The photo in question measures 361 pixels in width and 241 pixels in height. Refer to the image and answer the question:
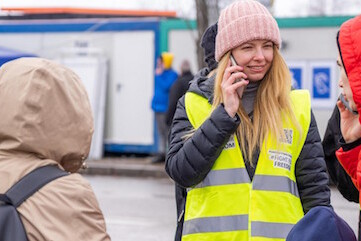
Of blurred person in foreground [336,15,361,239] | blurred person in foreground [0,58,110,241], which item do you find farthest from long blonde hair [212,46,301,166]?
blurred person in foreground [0,58,110,241]

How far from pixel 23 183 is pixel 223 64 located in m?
1.20

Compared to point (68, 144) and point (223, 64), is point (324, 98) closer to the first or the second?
point (223, 64)

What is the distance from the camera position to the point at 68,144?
104 inches

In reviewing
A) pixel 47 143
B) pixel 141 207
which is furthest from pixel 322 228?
pixel 141 207

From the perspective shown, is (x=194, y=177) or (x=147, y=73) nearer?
(x=194, y=177)

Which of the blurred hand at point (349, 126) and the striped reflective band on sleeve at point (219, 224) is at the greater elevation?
the blurred hand at point (349, 126)

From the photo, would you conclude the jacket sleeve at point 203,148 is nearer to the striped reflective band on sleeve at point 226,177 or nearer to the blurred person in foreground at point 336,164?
the striped reflective band on sleeve at point 226,177

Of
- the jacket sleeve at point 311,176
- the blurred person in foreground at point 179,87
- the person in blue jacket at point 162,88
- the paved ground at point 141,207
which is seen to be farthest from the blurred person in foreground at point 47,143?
the person in blue jacket at point 162,88

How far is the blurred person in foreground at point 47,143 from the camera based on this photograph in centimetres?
249

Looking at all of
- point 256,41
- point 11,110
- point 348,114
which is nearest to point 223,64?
point 256,41

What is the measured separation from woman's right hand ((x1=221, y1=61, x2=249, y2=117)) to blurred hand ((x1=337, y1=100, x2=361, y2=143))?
0.69m

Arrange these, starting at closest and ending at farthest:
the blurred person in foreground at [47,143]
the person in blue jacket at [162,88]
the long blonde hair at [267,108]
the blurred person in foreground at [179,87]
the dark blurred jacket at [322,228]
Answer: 1. the dark blurred jacket at [322,228]
2. the blurred person in foreground at [47,143]
3. the long blonde hair at [267,108]
4. the blurred person in foreground at [179,87]
5. the person in blue jacket at [162,88]

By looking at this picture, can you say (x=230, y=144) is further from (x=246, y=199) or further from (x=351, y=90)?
(x=351, y=90)

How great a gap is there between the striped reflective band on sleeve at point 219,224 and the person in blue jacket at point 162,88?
446 inches
